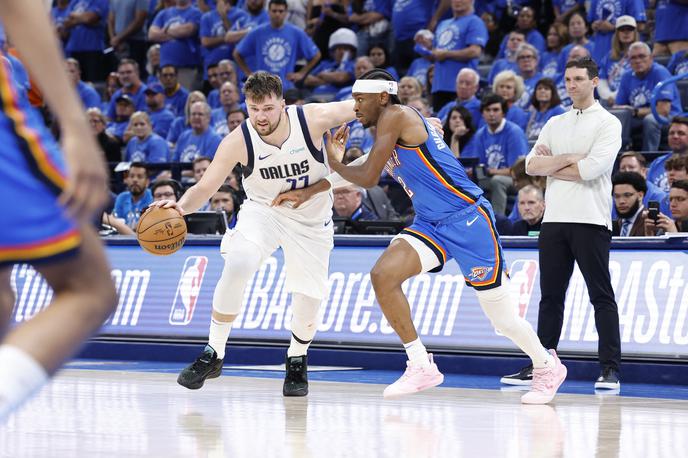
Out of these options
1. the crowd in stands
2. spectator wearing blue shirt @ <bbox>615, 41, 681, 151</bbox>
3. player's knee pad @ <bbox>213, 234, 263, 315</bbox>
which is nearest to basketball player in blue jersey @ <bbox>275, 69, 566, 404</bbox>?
player's knee pad @ <bbox>213, 234, 263, 315</bbox>

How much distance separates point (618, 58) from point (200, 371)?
8193 millimetres

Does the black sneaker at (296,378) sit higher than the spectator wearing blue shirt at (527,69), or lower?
lower

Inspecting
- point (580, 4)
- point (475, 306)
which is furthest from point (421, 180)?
point (580, 4)

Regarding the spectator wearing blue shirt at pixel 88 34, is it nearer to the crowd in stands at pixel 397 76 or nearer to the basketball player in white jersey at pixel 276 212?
the crowd in stands at pixel 397 76

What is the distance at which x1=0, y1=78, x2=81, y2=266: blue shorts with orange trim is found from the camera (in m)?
2.80

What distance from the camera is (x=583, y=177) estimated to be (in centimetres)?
883

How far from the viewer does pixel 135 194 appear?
14.0m

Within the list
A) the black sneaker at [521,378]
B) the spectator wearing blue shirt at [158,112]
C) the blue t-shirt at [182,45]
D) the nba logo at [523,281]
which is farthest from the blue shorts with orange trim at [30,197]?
the blue t-shirt at [182,45]

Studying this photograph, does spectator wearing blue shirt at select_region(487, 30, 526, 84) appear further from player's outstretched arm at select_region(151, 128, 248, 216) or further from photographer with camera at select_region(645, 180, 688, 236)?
player's outstretched arm at select_region(151, 128, 248, 216)

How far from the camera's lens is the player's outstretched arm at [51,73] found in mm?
2830

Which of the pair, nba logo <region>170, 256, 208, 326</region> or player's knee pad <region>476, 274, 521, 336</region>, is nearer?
player's knee pad <region>476, 274, 521, 336</region>

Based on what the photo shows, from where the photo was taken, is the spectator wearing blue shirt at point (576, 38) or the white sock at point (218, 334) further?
the spectator wearing blue shirt at point (576, 38)

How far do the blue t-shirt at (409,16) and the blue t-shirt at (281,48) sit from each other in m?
1.25

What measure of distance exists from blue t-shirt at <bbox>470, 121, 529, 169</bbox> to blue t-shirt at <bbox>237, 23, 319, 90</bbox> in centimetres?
458
